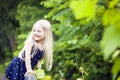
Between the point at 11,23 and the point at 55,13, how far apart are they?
1313 cm

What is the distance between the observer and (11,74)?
6.29 metres

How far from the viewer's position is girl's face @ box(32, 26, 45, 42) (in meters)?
6.11

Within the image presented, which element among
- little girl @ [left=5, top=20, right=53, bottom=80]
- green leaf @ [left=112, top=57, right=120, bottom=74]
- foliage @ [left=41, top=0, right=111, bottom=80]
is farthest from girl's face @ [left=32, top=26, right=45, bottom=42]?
green leaf @ [left=112, top=57, right=120, bottom=74]

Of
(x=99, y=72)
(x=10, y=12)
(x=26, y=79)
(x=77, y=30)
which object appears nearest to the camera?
(x=26, y=79)

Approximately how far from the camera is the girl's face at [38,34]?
6.11 metres

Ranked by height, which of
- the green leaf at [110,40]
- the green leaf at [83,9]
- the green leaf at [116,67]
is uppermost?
the green leaf at [83,9]

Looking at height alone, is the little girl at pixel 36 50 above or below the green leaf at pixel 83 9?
below

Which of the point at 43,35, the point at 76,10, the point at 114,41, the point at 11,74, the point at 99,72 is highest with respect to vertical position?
the point at 76,10

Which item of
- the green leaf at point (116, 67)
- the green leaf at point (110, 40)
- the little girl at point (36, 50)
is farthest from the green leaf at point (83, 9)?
the little girl at point (36, 50)

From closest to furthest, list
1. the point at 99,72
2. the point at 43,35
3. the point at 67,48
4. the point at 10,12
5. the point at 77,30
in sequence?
the point at 43,35
the point at 77,30
the point at 99,72
the point at 67,48
the point at 10,12

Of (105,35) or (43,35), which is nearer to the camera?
(105,35)

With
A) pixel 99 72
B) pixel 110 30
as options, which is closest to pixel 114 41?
pixel 110 30

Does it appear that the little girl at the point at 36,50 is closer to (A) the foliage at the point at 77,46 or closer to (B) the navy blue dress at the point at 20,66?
(B) the navy blue dress at the point at 20,66

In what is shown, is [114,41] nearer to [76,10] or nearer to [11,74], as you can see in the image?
[76,10]
